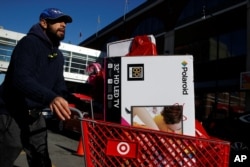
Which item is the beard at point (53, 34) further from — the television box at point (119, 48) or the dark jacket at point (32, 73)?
the television box at point (119, 48)

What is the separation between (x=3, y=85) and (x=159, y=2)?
27.7 m

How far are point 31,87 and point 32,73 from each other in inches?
7.3

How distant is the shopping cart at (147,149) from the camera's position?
2607 mm

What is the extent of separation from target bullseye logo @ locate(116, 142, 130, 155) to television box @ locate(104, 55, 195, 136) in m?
1.07

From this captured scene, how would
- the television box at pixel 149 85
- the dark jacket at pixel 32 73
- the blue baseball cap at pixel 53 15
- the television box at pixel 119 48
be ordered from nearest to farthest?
the dark jacket at pixel 32 73, the blue baseball cap at pixel 53 15, the television box at pixel 149 85, the television box at pixel 119 48

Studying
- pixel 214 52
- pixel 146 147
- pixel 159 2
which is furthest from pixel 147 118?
pixel 159 2

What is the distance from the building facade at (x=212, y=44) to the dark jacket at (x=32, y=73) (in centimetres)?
1614

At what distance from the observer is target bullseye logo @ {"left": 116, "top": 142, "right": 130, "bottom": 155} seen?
265 centimetres

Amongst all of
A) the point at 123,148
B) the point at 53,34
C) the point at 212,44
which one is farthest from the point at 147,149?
the point at 212,44

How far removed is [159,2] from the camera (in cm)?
2953

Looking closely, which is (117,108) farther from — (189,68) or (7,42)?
(7,42)

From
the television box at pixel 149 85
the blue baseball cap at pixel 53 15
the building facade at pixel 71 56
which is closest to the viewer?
the blue baseball cap at pixel 53 15

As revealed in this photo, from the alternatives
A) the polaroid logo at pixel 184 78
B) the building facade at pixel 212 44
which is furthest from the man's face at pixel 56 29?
the building facade at pixel 212 44

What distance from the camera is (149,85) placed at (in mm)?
3787
